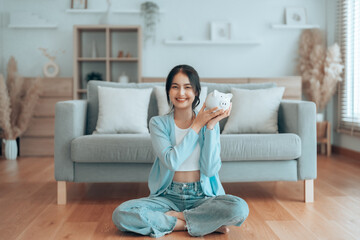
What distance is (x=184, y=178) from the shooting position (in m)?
1.90

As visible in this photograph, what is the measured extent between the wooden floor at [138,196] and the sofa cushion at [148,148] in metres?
0.32

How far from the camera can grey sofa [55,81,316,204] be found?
2.38m

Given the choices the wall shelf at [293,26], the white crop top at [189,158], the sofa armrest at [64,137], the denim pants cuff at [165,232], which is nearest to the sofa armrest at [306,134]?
the white crop top at [189,158]

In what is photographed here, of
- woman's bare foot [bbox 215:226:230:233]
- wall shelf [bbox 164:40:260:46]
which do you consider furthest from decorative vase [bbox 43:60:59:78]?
woman's bare foot [bbox 215:226:230:233]

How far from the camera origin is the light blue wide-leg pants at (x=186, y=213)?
1765mm

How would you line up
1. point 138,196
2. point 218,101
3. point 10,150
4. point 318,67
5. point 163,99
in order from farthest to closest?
1. point 318,67
2. point 10,150
3. point 163,99
4. point 138,196
5. point 218,101

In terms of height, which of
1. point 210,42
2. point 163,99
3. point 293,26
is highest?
point 293,26

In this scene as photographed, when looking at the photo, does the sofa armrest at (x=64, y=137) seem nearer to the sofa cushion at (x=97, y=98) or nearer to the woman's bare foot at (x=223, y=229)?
the sofa cushion at (x=97, y=98)

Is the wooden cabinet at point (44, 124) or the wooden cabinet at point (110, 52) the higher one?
the wooden cabinet at point (110, 52)

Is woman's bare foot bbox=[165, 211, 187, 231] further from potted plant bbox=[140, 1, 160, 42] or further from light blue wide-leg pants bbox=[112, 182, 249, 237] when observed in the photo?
potted plant bbox=[140, 1, 160, 42]

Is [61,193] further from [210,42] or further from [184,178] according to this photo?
[210,42]

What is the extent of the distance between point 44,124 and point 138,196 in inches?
89.9

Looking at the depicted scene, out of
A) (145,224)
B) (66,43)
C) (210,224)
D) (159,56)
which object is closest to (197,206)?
(210,224)

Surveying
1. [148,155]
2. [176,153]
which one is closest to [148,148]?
[148,155]
